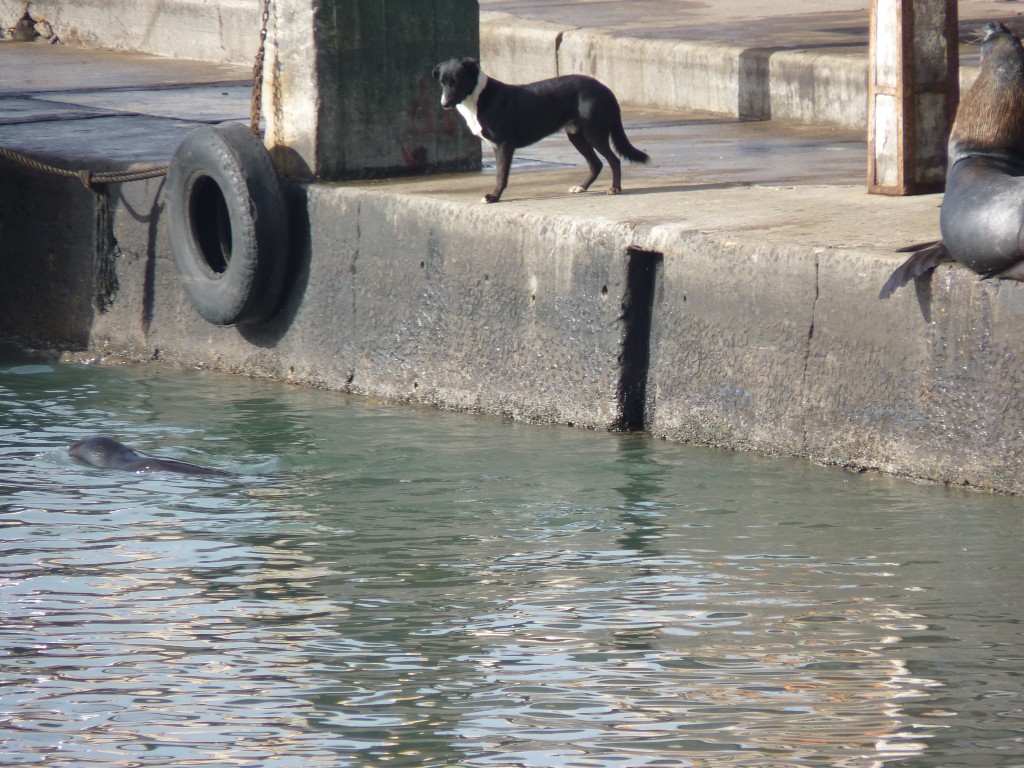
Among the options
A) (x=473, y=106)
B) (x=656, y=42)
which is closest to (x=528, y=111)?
(x=473, y=106)

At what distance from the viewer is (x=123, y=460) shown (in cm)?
727

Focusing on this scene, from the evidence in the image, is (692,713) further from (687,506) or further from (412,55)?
(412,55)

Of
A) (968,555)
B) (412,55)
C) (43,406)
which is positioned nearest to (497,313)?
(412,55)

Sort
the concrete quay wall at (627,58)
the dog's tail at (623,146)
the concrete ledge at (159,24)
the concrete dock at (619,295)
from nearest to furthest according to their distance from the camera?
1. the concrete dock at (619,295)
2. the dog's tail at (623,146)
3. the concrete quay wall at (627,58)
4. the concrete ledge at (159,24)

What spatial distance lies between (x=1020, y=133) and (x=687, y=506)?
189cm

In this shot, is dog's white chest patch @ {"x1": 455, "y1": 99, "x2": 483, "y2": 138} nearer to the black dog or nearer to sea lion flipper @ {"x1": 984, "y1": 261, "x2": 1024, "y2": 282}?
the black dog

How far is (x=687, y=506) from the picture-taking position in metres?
6.68

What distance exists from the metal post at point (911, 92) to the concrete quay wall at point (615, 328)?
0.26 m

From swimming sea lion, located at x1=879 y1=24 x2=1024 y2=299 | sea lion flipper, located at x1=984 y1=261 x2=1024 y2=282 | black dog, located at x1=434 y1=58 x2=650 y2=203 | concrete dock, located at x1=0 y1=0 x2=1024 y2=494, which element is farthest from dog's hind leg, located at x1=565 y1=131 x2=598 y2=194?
sea lion flipper, located at x1=984 y1=261 x2=1024 y2=282

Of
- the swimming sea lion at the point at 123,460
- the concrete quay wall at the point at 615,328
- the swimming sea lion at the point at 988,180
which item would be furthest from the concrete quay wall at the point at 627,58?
the swimming sea lion at the point at 988,180

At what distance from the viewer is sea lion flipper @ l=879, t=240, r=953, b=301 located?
656 centimetres

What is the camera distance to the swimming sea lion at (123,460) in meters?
7.22

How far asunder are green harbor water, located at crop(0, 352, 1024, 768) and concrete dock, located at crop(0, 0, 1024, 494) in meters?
0.21

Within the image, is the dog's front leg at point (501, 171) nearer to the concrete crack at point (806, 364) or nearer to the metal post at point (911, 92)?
the metal post at point (911, 92)
